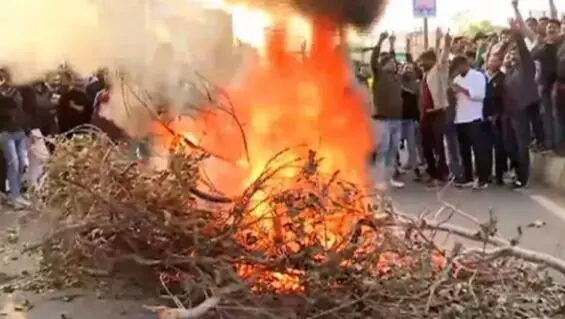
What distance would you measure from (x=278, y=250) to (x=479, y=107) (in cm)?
700

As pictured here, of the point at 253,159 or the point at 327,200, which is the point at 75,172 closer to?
the point at 253,159

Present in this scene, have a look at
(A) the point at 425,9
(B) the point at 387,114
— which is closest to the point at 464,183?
(B) the point at 387,114

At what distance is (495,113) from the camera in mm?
12398

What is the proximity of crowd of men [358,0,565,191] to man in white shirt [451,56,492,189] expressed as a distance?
0.04ft

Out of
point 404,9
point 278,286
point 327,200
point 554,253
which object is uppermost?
point 404,9

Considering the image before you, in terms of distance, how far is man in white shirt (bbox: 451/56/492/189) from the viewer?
12188 mm

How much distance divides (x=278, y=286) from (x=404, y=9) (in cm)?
236

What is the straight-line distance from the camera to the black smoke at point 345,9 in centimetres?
642

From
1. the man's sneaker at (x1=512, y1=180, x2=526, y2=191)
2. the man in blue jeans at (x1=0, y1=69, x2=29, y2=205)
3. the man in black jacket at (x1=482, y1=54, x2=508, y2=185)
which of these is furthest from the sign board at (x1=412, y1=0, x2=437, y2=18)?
the man in blue jeans at (x1=0, y1=69, x2=29, y2=205)

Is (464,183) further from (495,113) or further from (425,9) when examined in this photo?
(425,9)

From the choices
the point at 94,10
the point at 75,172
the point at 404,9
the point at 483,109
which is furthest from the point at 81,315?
the point at 483,109

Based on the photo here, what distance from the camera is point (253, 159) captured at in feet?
22.2

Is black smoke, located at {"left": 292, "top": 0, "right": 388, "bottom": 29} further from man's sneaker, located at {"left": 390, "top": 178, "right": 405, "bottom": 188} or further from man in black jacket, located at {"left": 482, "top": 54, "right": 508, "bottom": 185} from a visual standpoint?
man in black jacket, located at {"left": 482, "top": 54, "right": 508, "bottom": 185}

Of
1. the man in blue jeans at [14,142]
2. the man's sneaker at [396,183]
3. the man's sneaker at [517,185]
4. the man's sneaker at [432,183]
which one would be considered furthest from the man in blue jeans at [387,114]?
the man in blue jeans at [14,142]
